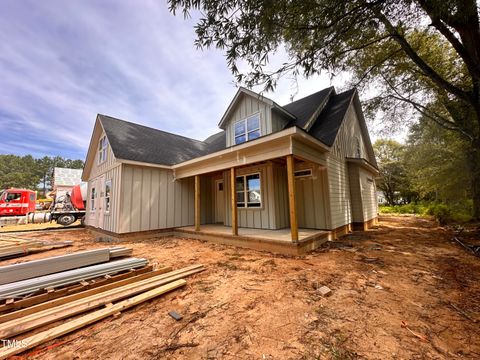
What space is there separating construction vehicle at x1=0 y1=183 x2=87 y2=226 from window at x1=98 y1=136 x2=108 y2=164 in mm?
5438

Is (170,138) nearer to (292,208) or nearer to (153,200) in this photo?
(153,200)

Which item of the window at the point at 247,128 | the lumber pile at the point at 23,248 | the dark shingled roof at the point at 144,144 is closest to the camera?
the lumber pile at the point at 23,248

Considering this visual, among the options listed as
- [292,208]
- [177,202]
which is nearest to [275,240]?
[292,208]

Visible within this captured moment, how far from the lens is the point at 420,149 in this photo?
12.7 meters

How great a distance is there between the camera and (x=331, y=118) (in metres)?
8.33

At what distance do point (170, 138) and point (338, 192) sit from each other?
9.79 m

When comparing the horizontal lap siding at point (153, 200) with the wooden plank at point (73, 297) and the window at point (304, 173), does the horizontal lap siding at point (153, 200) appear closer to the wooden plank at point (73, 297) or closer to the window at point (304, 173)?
the wooden plank at point (73, 297)

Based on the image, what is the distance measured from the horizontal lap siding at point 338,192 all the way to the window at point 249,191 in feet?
8.61

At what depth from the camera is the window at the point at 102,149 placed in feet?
31.1

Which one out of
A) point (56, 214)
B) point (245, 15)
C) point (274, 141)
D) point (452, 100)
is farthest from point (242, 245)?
point (56, 214)

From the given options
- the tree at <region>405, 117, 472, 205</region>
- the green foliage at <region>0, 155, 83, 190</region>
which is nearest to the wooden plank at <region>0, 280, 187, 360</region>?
the tree at <region>405, 117, 472, 205</region>

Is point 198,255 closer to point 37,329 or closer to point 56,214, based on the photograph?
point 37,329

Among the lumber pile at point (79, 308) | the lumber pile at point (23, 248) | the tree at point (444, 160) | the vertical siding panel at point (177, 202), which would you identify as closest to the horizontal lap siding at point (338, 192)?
the lumber pile at point (79, 308)

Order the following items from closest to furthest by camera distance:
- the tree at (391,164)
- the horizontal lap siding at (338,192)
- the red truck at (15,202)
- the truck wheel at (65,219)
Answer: the horizontal lap siding at (338,192)
the truck wheel at (65,219)
the red truck at (15,202)
the tree at (391,164)
